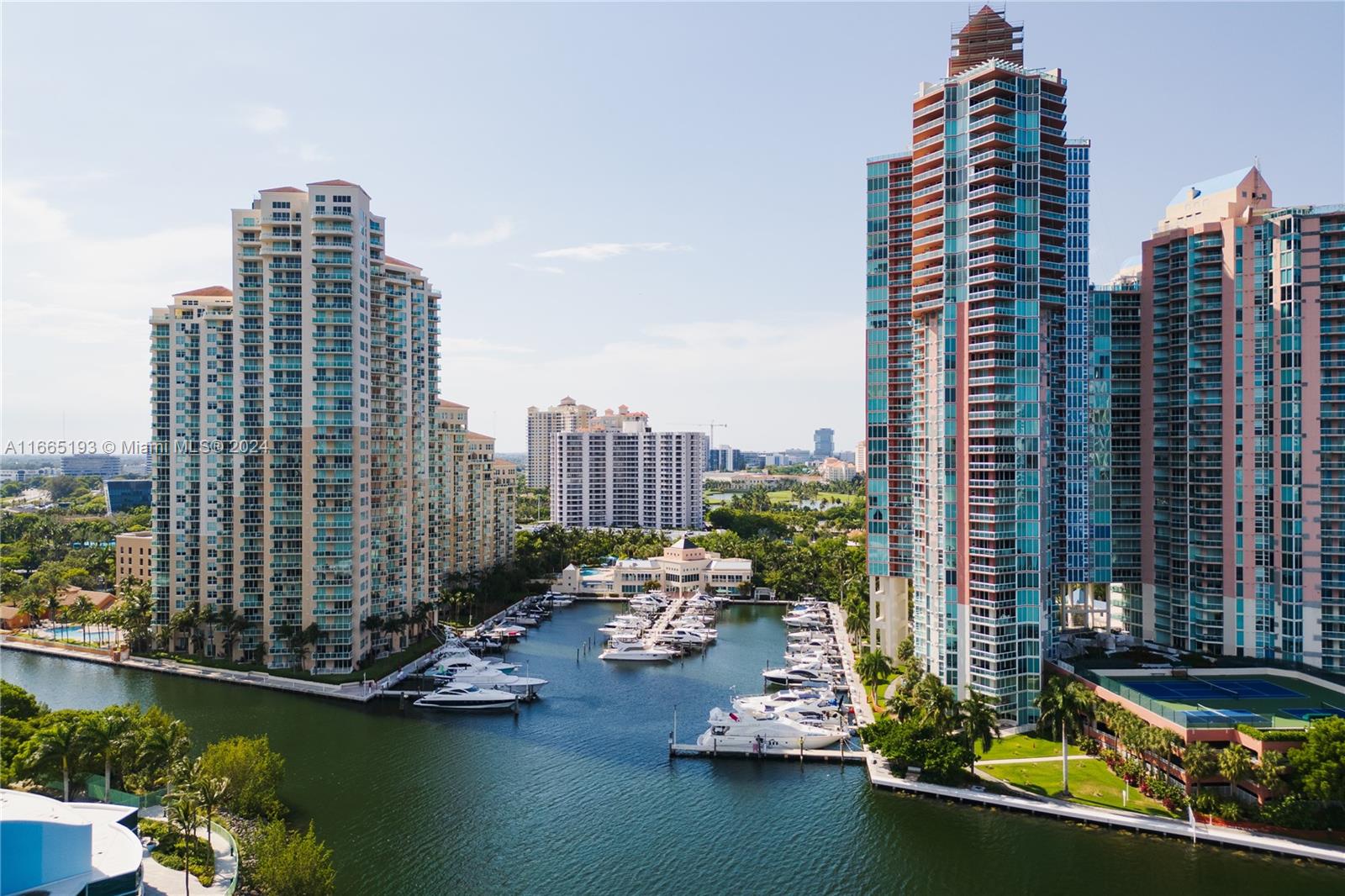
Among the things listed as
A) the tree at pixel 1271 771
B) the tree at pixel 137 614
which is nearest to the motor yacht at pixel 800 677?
the tree at pixel 1271 771

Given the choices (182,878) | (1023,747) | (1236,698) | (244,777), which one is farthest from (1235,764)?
(244,777)

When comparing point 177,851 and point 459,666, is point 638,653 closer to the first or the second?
point 459,666

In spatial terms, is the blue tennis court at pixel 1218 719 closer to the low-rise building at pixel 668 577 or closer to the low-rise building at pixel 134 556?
the low-rise building at pixel 668 577

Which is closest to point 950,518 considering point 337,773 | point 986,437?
point 986,437

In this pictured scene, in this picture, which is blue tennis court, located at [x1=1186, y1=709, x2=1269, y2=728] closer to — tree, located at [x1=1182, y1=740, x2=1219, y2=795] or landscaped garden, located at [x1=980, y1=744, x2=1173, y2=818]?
tree, located at [x1=1182, y1=740, x2=1219, y2=795]

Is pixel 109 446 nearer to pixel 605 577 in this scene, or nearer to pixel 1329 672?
pixel 605 577

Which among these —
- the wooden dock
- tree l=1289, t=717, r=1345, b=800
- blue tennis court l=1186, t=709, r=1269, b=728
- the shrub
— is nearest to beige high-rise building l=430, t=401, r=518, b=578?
the wooden dock

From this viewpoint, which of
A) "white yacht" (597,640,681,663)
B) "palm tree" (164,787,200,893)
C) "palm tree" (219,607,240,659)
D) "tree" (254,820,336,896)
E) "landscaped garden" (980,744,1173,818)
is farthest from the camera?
"white yacht" (597,640,681,663)
